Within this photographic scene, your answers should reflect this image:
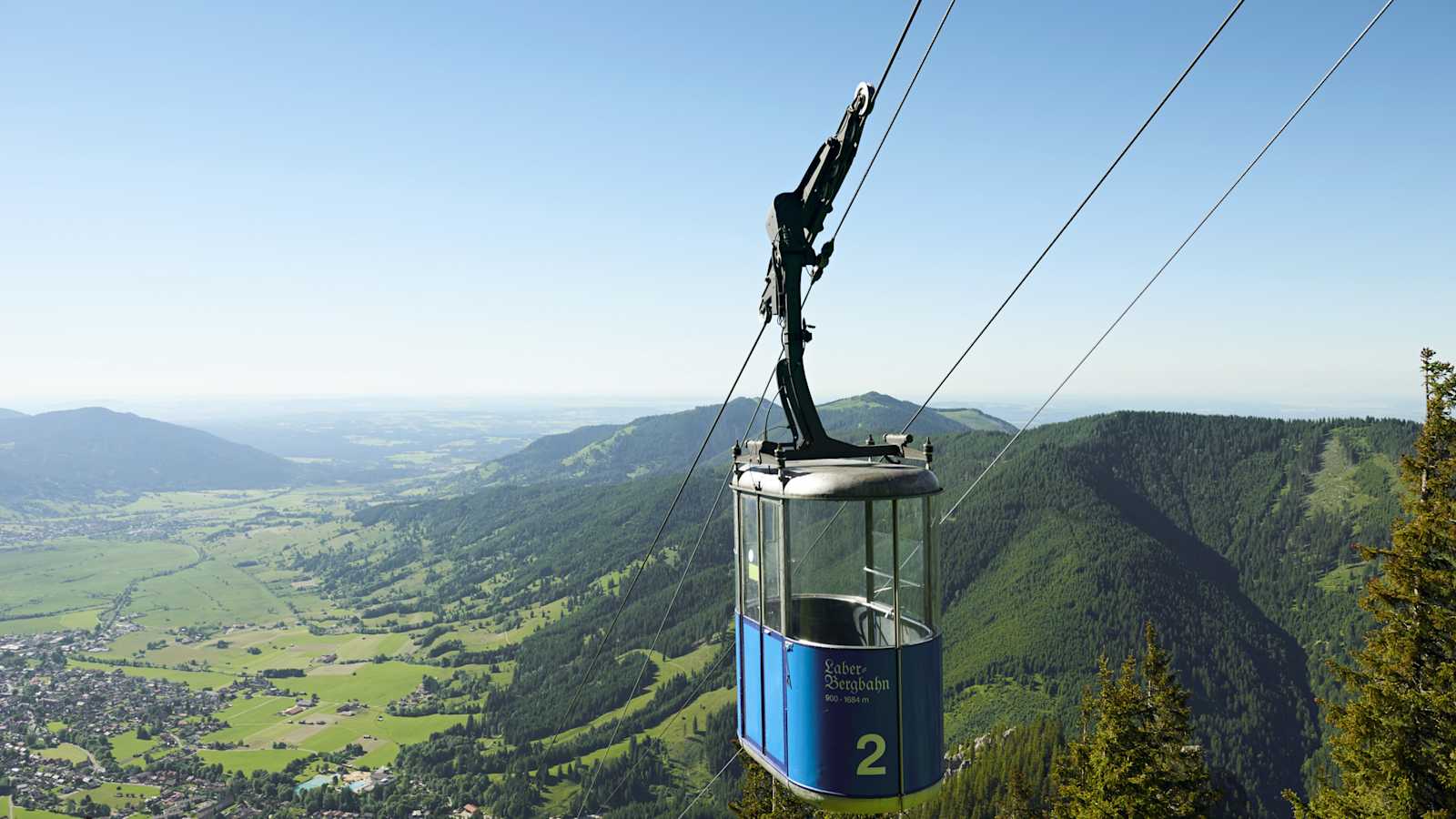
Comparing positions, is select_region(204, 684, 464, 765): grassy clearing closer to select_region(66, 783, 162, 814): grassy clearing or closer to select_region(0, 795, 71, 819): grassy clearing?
select_region(66, 783, 162, 814): grassy clearing

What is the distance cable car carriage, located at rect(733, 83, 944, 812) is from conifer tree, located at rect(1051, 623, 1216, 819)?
1514 cm

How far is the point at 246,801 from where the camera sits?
145 meters

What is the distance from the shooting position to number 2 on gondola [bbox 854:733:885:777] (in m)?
8.83

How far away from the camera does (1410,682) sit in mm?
18547

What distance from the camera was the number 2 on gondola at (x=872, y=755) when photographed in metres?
8.83

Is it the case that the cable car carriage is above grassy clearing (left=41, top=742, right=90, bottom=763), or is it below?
above

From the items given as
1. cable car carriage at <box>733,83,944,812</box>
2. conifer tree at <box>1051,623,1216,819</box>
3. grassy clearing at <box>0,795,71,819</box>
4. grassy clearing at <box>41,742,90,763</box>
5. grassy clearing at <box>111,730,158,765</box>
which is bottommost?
grassy clearing at <box>41,742,90,763</box>

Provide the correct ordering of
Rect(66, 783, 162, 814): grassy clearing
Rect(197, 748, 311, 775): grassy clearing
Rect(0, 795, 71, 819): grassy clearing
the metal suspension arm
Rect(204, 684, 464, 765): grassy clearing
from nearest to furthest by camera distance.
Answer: the metal suspension arm, Rect(0, 795, 71, 819): grassy clearing, Rect(66, 783, 162, 814): grassy clearing, Rect(197, 748, 311, 775): grassy clearing, Rect(204, 684, 464, 765): grassy clearing

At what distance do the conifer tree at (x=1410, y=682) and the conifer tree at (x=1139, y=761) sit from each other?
3165 mm

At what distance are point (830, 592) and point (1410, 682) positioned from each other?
16.4 meters

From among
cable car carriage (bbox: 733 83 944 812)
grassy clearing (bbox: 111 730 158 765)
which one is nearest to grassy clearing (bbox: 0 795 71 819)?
grassy clearing (bbox: 111 730 158 765)

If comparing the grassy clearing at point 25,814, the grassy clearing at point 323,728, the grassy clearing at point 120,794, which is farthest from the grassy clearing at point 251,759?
the grassy clearing at point 25,814

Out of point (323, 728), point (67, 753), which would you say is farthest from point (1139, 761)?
point (67, 753)

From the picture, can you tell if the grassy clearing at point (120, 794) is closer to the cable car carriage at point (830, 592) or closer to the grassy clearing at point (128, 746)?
the grassy clearing at point (128, 746)
